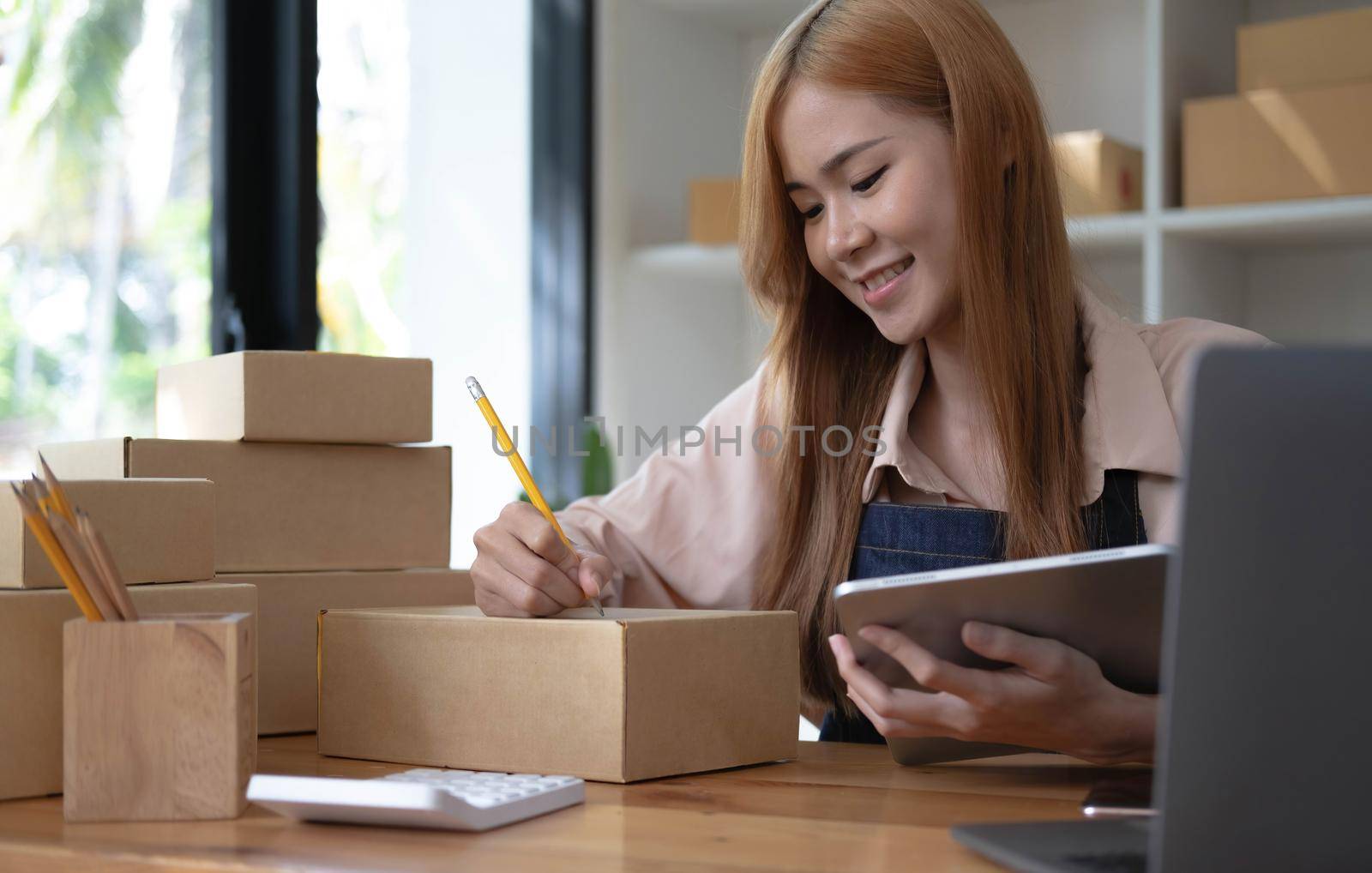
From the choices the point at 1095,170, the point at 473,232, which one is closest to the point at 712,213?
the point at 473,232

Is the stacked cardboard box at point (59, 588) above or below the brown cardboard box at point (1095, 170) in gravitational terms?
below

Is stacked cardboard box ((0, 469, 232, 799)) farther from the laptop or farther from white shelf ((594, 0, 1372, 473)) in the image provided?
white shelf ((594, 0, 1372, 473))

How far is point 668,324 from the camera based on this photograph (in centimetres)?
283

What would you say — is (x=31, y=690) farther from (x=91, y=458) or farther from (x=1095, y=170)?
(x=1095, y=170)

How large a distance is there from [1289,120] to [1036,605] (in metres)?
1.63

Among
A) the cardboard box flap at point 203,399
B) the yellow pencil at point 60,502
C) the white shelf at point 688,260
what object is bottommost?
the yellow pencil at point 60,502

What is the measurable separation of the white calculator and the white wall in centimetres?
189

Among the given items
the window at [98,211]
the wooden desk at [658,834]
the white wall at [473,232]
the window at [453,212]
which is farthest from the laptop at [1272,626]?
the white wall at [473,232]

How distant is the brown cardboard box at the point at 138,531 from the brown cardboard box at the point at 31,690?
0.02 metres

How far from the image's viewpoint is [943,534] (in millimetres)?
1294

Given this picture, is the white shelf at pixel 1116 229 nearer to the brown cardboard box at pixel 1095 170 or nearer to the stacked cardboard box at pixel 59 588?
the brown cardboard box at pixel 1095 170

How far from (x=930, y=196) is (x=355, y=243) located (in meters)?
1.41

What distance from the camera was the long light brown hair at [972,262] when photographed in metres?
1.25

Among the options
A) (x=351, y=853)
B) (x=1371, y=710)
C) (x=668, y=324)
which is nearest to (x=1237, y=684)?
(x=1371, y=710)
